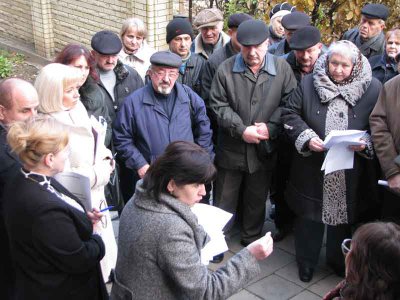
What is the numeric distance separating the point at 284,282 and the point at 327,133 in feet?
4.33

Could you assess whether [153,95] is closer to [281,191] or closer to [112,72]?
[112,72]

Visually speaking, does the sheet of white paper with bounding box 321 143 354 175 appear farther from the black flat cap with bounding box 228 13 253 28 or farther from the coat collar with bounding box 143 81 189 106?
the black flat cap with bounding box 228 13 253 28

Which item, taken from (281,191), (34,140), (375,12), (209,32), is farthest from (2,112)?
(375,12)

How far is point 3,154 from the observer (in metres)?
2.98

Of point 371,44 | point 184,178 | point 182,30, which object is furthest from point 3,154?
point 371,44

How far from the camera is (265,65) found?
4.44 meters

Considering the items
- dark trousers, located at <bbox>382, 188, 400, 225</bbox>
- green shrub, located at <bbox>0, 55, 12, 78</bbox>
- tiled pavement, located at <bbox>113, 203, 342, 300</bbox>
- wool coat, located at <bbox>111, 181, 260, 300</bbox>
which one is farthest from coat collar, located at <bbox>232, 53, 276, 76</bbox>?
green shrub, located at <bbox>0, 55, 12, 78</bbox>

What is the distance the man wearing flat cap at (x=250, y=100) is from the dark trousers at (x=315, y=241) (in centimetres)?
65

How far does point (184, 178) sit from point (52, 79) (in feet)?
4.96

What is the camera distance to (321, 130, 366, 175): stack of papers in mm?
3691

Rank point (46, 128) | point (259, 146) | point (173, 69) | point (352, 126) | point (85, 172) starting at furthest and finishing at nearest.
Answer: point (259, 146), point (173, 69), point (352, 126), point (85, 172), point (46, 128)

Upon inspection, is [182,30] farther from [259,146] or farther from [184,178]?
[184,178]

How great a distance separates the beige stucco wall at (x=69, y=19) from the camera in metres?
8.69

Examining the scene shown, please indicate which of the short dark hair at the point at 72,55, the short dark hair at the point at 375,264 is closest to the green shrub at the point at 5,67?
the short dark hair at the point at 72,55
